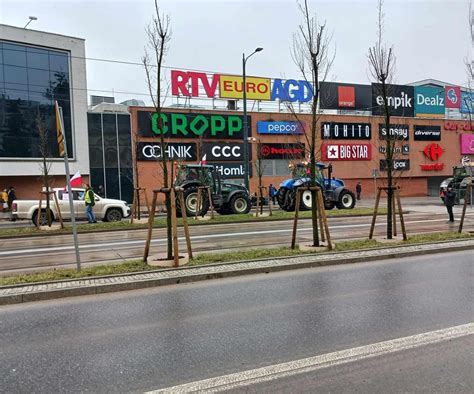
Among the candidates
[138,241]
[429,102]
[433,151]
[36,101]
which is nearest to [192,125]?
[36,101]

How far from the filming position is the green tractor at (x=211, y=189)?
826 inches

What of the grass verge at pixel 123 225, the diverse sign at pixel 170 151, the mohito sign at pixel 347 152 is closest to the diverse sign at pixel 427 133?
the mohito sign at pixel 347 152

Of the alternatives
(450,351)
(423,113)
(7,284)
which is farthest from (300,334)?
(423,113)

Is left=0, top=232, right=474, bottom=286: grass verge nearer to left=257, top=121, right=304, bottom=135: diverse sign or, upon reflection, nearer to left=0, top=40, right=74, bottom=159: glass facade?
left=0, top=40, right=74, bottom=159: glass facade

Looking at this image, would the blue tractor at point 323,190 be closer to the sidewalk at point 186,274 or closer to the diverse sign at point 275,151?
the diverse sign at point 275,151

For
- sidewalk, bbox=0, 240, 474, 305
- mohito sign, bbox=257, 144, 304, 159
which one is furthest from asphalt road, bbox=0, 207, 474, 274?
mohito sign, bbox=257, 144, 304, 159

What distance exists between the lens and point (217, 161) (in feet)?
122

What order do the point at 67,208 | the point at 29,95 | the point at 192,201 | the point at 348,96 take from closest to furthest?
1. the point at 67,208
2. the point at 192,201
3. the point at 29,95
4. the point at 348,96

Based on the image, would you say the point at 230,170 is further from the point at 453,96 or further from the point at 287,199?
the point at 453,96

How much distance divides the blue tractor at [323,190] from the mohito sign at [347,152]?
1611cm

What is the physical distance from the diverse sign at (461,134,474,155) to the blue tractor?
29.3 meters

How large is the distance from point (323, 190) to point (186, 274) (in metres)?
17.1

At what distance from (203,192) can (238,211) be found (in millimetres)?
2753

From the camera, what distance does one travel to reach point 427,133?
151 feet
